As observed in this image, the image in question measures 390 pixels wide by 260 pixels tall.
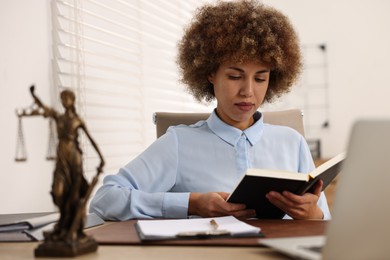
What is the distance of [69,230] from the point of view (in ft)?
3.04

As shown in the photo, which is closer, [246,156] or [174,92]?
[246,156]

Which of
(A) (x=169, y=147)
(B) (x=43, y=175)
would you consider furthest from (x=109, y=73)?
(A) (x=169, y=147)

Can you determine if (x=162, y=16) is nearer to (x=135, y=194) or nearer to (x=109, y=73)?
(x=109, y=73)

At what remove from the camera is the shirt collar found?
1743 millimetres

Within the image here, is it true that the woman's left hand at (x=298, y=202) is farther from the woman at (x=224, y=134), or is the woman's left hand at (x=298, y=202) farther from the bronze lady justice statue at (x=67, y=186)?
the bronze lady justice statue at (x=67, y=186)

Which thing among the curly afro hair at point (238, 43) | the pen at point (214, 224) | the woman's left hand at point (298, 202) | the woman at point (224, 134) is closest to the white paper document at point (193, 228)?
the pen at point (214, 224)

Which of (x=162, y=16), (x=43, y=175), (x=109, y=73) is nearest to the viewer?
(x=43, y=175)

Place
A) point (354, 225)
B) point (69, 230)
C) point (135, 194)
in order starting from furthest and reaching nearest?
point (135, 194) < point (69, 230) < point (354, 225)

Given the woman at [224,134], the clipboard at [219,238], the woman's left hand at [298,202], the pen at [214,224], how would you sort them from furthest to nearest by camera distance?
the woman at [224,134]
the woman's left hand at [298,202]
the pen at [214,224]
the clipboard at [219,238]

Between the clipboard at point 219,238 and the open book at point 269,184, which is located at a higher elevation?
the open book at point 269,184

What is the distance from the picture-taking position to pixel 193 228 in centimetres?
114

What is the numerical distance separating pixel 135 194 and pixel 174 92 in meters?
1.73

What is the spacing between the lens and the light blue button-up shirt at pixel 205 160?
5.33 ft

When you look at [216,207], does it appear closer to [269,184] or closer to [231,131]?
[269,184]
